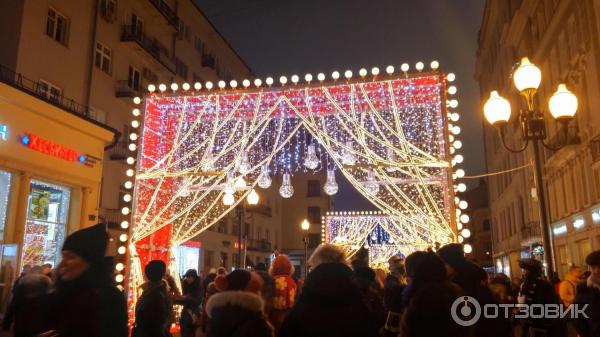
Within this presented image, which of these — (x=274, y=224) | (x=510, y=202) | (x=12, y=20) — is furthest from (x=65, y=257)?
(x=274, y=224)

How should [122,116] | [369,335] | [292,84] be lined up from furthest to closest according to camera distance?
[122,116]
[292,84]
[369,335]

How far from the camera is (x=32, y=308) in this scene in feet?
17.1

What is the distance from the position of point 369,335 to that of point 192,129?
10944 mm

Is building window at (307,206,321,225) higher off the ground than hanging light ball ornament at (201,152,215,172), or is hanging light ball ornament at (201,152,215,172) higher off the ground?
building window at (307,206,321,225)

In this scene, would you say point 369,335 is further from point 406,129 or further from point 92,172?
point 92,172

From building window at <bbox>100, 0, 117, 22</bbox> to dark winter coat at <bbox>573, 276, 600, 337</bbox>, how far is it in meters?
22.7

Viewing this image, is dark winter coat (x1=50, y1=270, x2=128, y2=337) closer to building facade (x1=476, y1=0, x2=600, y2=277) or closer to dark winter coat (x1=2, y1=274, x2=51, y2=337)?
dark winter coat (x1=2, y1=274, x2=51, y2=337)

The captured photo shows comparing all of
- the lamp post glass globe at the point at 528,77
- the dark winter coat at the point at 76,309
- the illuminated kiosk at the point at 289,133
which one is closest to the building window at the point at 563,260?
the illuminated kiosk at the point at 289,133

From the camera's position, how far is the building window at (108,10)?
76.8 feet

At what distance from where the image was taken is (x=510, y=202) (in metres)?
37.1

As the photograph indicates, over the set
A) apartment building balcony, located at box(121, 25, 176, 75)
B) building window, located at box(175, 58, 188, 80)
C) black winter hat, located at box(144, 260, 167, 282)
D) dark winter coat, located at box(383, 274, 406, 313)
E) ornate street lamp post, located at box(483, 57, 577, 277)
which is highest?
building window, located at box(175, 58, 188, 80)

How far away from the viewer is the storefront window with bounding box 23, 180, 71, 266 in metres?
15.1

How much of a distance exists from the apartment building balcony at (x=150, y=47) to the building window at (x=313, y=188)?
110ft

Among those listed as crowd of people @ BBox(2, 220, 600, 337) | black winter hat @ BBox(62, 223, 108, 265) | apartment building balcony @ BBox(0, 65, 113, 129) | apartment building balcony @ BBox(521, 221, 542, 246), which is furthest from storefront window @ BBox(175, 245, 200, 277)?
black winter hat @ BBox(62, 223, 108, 265)
